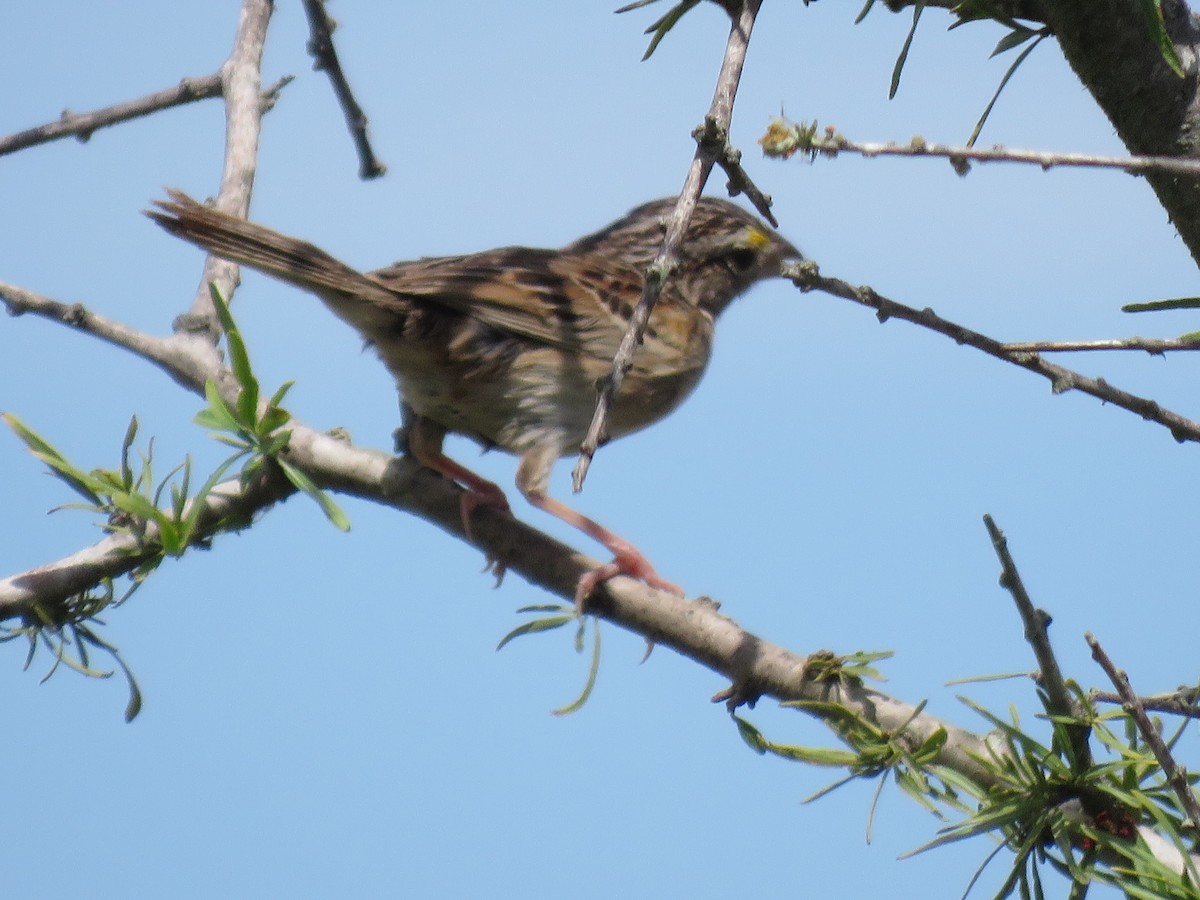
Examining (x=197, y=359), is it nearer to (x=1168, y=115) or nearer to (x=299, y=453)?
(x=299, y=453)

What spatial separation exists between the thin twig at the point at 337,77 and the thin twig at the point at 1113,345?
2.86m

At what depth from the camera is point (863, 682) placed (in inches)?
106

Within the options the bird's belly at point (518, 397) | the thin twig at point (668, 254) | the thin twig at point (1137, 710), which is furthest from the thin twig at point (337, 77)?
the thin twig at point (1137, 710)

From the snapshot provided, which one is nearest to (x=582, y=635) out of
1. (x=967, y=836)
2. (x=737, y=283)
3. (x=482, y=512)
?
(x=482, y=512)

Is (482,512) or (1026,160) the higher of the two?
(482,512)

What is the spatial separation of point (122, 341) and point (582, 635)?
5.57 feet

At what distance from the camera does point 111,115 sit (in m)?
4.54

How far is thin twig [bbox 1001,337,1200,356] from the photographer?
215 centimetres

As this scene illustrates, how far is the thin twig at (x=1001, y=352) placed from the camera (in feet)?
6.57

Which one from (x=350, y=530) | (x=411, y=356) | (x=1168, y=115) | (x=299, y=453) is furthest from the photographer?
(x=411, y=356)

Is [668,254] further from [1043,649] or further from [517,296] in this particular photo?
[517,296]

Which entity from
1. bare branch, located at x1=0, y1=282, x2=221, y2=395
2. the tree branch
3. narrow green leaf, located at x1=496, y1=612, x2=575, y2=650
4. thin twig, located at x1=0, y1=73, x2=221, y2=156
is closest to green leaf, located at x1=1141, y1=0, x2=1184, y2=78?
the tree branch

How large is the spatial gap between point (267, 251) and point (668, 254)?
2.39 metres

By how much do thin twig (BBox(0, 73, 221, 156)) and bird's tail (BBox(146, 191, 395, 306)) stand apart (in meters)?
0.66
